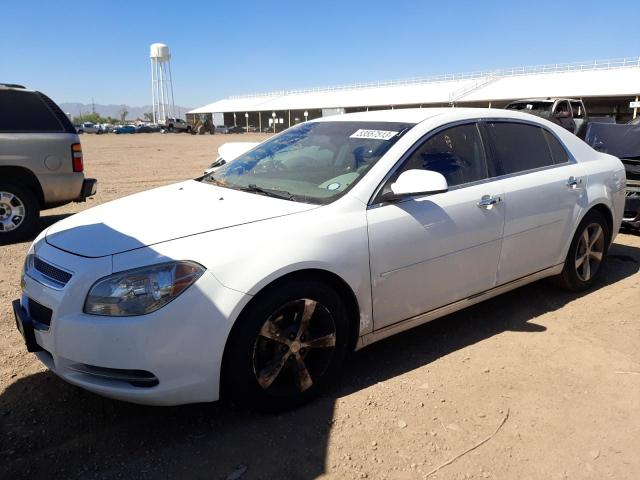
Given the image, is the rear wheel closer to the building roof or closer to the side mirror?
the side mirror

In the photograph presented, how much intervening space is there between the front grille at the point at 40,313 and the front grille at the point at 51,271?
0.51ft

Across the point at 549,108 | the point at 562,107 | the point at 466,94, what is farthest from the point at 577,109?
the point at 466,94

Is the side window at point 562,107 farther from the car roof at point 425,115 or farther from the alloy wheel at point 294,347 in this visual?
the alloy wheel at point 294,347

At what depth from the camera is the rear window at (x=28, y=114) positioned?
6.93 meters

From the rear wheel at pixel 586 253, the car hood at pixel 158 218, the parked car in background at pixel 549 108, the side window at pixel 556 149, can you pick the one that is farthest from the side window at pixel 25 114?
the parked car in background at pixel 549 108

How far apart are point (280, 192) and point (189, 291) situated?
1070 millimetres

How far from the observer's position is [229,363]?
268 centimetres

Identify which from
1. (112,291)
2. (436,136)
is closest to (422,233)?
(436,136)

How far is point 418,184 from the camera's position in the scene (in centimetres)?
315

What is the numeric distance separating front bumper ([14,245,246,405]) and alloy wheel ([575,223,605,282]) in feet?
11.1

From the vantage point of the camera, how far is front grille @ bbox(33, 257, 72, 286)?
265 centimetres

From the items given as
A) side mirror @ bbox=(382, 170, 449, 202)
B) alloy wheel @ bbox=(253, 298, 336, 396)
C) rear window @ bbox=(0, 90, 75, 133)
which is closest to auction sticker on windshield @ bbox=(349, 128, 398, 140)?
side mirror @ bbox=(382, 170, 449, 202)

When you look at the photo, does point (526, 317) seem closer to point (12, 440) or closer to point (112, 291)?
point (112, 291)

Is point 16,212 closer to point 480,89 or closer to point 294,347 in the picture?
point 294,347
